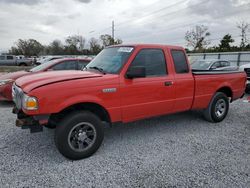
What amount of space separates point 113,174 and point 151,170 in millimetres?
576

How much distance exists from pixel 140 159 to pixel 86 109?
1240 mm

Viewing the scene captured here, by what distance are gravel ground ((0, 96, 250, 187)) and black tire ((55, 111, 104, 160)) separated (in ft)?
0.52

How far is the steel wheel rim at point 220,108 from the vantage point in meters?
5.12

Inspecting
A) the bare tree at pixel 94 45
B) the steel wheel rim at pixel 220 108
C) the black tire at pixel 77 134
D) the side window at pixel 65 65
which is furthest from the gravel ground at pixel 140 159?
the bare tree at pixel 94 45

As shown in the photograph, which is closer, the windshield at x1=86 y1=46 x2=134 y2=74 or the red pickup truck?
the red pickup truck

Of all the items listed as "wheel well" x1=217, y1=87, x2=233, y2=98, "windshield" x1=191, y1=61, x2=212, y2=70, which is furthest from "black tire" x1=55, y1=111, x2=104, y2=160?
"windshield" x1=191, y1=61, x2=212, y2=70

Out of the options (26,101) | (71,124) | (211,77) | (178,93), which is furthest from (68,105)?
(211,77)

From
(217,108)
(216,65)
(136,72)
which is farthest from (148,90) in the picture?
(216,65)

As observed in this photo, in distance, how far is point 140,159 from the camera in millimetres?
3305

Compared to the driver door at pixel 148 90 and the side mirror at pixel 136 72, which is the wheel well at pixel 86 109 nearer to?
the driver door at pixel 148 90

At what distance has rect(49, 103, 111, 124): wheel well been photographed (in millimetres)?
3283

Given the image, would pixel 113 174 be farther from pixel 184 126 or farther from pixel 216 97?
pixel 216 97

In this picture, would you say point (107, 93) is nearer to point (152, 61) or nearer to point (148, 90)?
point (148, 90)

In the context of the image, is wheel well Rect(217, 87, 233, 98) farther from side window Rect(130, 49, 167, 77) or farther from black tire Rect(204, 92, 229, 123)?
side window Rect(130, 49, 167, 77)
